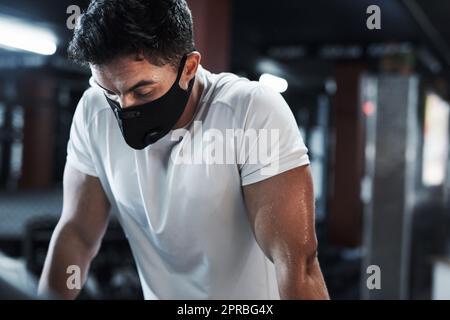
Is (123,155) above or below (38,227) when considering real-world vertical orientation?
above

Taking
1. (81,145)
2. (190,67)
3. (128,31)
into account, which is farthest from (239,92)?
(81,145)

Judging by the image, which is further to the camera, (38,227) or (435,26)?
(435,26)

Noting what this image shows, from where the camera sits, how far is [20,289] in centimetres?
58

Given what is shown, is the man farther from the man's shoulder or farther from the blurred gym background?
the blurred gym background

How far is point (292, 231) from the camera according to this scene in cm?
96

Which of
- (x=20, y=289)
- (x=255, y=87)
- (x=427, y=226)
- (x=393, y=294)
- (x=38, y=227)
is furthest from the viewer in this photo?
(x=427, y=226)

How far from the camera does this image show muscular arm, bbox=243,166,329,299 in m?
0.96

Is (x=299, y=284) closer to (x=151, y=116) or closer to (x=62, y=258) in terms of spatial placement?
(x=151, y=116)

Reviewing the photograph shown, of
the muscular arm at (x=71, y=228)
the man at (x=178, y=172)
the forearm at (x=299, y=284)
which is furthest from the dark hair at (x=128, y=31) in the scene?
the forearm at (x=299, y=284)

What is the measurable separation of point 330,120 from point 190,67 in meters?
6.61

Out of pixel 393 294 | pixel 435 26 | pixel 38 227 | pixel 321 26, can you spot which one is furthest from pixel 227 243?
pixel 435 26

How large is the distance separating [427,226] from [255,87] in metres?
4.92

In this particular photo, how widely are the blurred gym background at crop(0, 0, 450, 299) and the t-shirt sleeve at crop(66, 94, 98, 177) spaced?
6.7 inches
